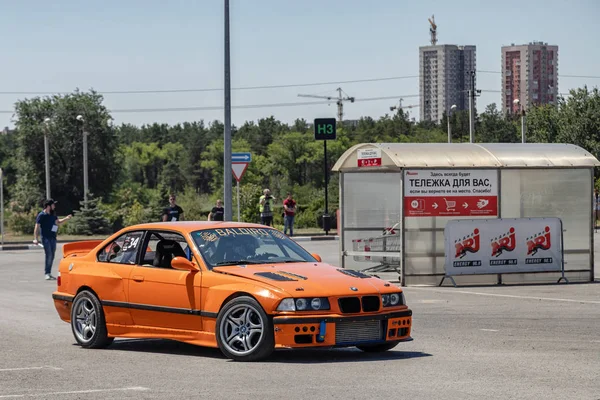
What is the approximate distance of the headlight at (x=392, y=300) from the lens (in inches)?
406

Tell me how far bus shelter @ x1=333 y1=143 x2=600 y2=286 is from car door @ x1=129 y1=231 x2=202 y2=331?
30.1ft

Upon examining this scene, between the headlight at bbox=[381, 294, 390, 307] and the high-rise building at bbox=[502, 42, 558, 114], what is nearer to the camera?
the headlight at bbox=[381, 294, 390, 307]

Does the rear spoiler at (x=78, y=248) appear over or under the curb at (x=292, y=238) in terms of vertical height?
over

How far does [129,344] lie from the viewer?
12047mm

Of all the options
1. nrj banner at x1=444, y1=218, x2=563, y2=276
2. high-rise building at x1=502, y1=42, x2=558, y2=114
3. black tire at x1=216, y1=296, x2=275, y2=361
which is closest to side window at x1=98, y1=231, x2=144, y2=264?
black tire at x1=216, y1=296, x2=275, y2=361

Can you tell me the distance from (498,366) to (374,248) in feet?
39.2

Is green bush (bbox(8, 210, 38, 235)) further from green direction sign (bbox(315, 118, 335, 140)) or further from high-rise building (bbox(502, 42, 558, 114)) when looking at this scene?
high-rise building (bbox(502, 42, 558, 114))

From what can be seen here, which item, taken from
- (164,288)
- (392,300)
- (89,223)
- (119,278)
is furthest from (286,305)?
(89,223)

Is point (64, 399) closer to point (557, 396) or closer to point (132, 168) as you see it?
point (557, 396)

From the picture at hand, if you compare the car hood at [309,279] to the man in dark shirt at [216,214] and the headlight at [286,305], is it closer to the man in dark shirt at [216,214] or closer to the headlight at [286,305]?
the headlight at [286,305]

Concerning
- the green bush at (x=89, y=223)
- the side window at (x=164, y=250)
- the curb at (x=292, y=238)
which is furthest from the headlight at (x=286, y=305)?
the green bush at (x=89, y=223)

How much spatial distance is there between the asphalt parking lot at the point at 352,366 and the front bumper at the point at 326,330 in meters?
0.21

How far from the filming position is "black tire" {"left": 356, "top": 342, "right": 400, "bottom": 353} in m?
10.5

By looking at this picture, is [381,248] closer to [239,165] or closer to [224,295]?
[239,165]
